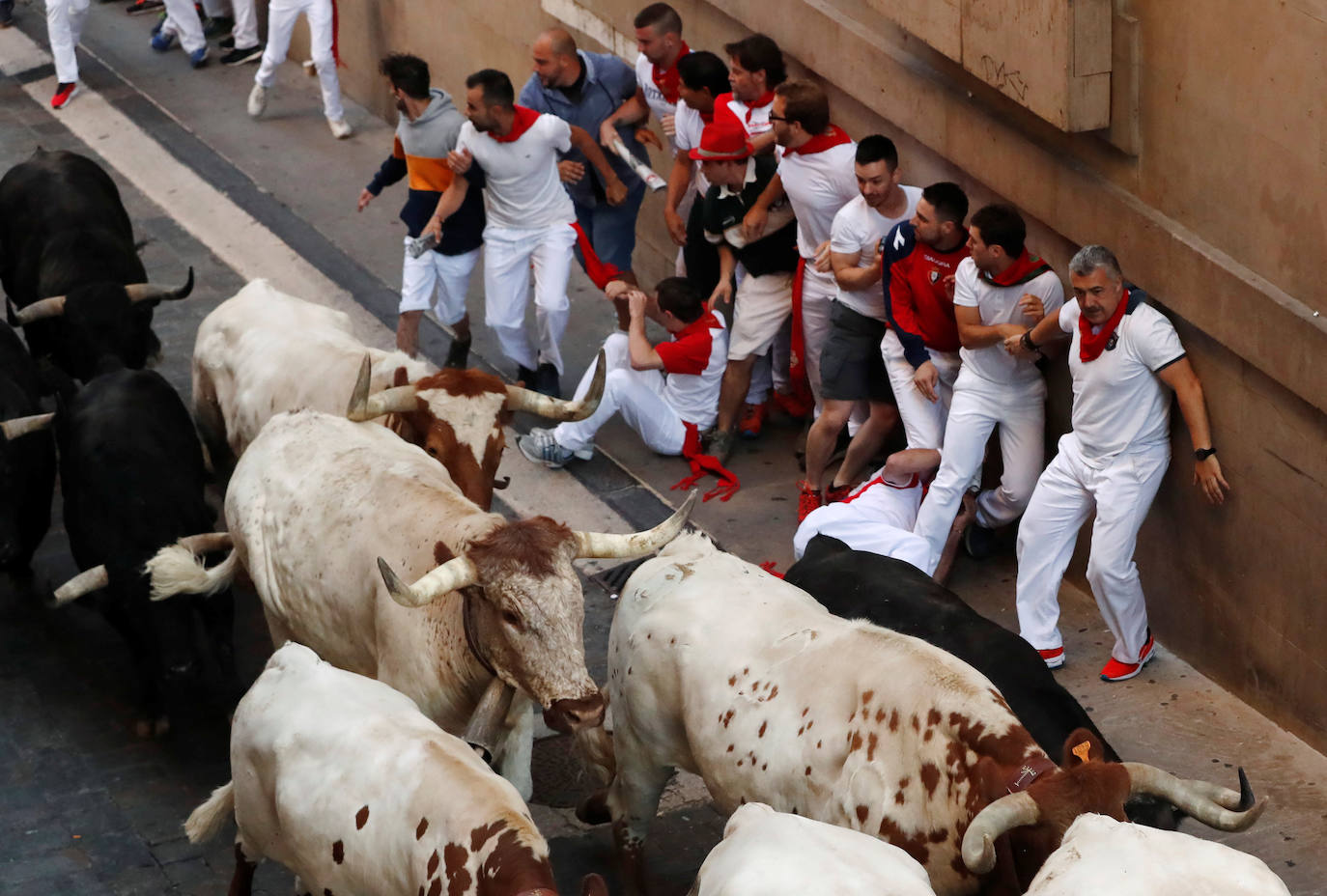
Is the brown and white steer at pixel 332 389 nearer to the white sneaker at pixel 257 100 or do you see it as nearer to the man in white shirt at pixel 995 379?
the man in white shirt at pixel 995 379

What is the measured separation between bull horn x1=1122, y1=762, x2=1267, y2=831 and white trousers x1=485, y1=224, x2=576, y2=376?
21.0 feet

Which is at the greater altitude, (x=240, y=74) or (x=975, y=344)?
(x=975, y=344)

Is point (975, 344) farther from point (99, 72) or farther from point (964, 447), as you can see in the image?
point (99, 72)

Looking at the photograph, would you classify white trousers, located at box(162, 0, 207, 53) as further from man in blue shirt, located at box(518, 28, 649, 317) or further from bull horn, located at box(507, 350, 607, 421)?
bull horn, located at box(507, 350, 607, 421)

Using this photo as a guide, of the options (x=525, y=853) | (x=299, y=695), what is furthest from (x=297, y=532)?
(x=525, y=853)

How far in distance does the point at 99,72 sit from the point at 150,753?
10921 mm

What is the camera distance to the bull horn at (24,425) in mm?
9047

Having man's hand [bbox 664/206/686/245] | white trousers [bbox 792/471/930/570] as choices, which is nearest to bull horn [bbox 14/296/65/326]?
man's hand [bbox 664/206/686/245]

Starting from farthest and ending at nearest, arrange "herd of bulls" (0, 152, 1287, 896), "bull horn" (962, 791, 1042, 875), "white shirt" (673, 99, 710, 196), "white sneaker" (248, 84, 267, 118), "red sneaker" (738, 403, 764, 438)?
"white sneaker" (248, 84, 267, 118)
"red sneaker" (738, 403, 764, 438)
"white shirt" (673, 99, 710, 196)
"herd of bulls" (0, 152, 1287, 896)
"bull horn" (962, 791, 1042, 875)

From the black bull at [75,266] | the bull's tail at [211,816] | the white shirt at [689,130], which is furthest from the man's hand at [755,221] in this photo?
the bull's tail at [211,816]

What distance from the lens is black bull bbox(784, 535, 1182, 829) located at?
6.59 metres

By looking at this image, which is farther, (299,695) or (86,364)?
(86,364)

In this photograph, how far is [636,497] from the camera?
10.5 metres

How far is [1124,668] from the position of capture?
8.70 m
